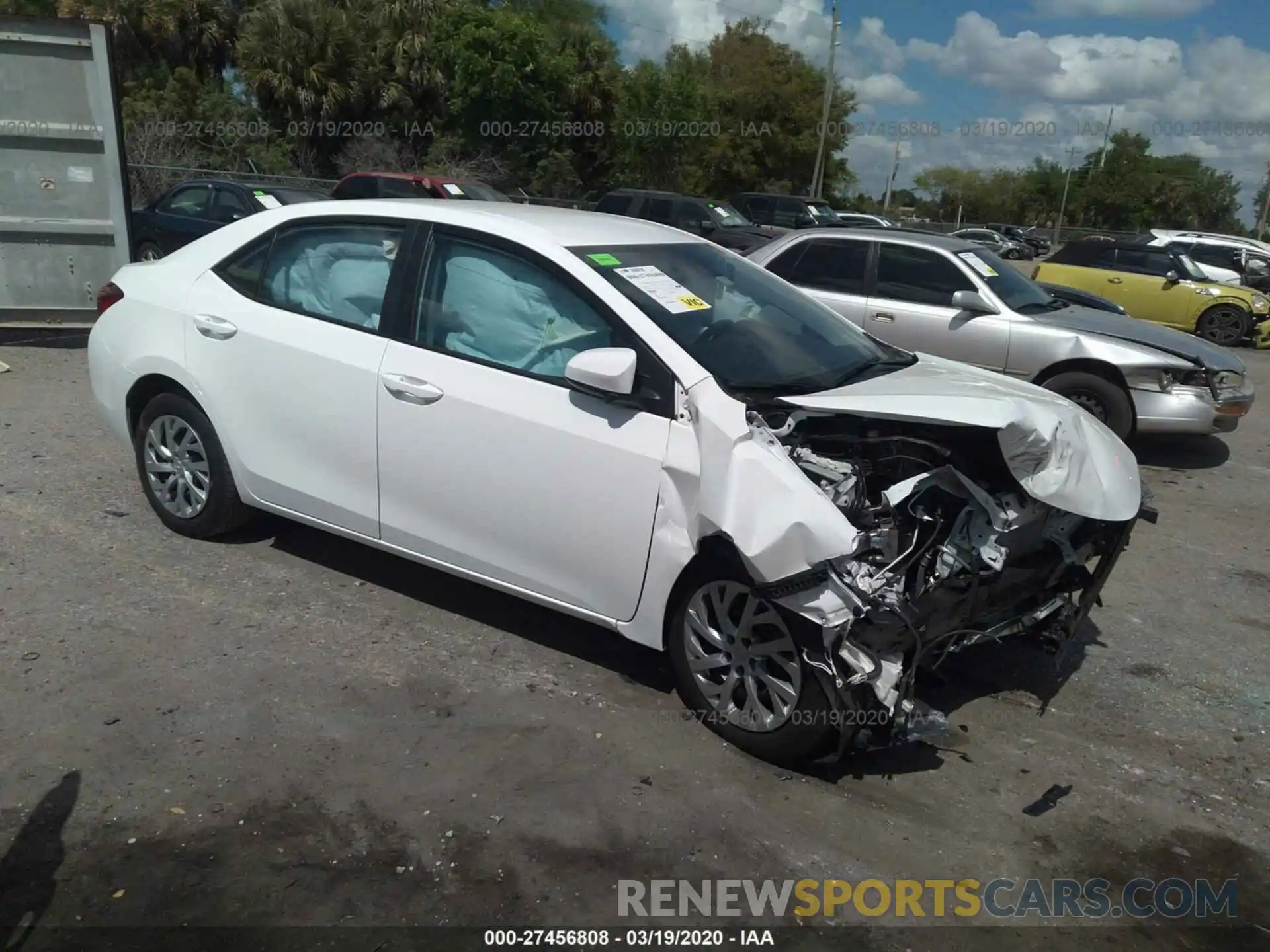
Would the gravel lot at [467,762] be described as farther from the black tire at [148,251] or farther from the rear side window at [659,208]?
the rear side window at [659,208]

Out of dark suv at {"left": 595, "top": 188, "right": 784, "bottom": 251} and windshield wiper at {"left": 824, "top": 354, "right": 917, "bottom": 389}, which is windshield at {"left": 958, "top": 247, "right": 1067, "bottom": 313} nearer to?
windshield wiper at {"left": 824, "top": 354, "right": 917, "bottom": 389}

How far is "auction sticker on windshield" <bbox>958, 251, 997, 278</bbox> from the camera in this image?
8422mm

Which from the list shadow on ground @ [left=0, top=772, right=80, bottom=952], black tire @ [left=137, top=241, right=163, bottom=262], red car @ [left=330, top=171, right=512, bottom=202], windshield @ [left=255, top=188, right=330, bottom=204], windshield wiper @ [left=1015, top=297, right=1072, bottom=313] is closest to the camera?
shadow on ground @ [left=0, top=772, right=80, bottom=952]

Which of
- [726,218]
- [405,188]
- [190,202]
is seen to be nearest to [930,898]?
[190,202]

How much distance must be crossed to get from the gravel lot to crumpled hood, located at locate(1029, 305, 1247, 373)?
10.7ft

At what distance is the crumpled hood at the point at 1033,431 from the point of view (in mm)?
3557

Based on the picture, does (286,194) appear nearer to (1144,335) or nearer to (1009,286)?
(1009,286)

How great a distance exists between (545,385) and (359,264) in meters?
1.22

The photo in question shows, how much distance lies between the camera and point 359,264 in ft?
14.9

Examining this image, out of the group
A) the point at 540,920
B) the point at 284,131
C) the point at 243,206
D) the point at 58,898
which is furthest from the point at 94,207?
the point at 284,131

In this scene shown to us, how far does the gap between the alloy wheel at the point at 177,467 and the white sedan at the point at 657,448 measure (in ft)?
0.19

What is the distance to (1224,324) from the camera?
50.1ft

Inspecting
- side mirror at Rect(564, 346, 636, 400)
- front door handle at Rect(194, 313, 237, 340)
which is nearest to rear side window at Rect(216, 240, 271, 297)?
front door handle at Rect(194, 313, 237, 340)

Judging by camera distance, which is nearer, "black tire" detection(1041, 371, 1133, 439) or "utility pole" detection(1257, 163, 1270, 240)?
"black tire" detection(1041, 371, 1133, 439)
